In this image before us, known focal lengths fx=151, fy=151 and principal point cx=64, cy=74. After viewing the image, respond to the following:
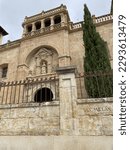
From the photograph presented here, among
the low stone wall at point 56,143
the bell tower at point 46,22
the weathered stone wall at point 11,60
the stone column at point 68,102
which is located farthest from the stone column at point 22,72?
the stone column at point 68,102

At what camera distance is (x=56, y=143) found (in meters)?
3.77

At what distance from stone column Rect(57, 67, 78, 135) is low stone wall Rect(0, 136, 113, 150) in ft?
0.68

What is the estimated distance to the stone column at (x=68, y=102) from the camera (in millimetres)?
3860

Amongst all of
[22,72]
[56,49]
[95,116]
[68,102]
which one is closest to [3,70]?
[22,72]

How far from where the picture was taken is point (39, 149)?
3801 millimetres

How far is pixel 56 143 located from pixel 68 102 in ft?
3.50

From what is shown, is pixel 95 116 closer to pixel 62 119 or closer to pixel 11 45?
pixel 62 119

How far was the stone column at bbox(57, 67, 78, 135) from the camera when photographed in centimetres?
386

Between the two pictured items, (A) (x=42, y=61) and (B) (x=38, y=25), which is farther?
(B) (x=38, y=25)

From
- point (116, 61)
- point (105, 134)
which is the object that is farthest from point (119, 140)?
point (105, 134)

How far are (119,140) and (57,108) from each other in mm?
2352

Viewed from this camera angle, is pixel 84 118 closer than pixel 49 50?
Yes

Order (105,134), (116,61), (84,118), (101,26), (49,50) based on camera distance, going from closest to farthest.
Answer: (116,61)
(105,134)
(84,118)
(101,26)
(49,50)

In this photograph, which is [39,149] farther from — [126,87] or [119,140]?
[126,87]
